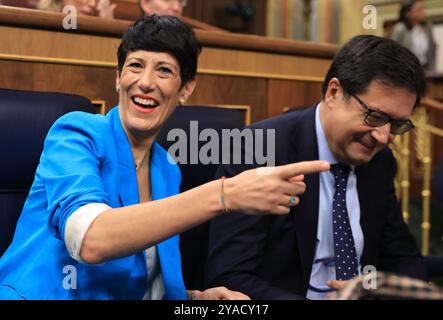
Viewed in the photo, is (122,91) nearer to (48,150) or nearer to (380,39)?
(48,150)

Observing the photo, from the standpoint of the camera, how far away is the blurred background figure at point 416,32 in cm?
543

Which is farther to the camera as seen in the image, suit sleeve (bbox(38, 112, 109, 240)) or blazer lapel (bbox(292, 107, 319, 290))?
blazer lapel (bbox(292, 107, 319, 290))

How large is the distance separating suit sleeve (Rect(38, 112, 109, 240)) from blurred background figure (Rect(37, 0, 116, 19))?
120cm

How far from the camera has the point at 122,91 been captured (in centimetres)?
134

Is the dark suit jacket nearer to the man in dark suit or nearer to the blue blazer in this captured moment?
the man in dark suit

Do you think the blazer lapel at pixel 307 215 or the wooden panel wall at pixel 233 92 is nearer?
the blazer lapel at pixel 307 215

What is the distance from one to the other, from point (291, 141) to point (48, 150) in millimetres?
608

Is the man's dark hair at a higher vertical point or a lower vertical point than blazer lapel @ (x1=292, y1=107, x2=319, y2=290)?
higher

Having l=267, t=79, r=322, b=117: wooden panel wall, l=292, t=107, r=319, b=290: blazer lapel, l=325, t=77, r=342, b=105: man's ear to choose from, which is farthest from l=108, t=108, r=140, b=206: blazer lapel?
l=267, t=79, r=322, b=117: wooden panel wall

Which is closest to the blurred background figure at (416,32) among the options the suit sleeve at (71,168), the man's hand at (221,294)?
the man's hand at (221,294)

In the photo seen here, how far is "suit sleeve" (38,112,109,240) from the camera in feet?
3.49

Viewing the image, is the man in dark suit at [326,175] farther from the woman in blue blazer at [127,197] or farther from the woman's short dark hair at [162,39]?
the woman's short dark hair at [162,39]
